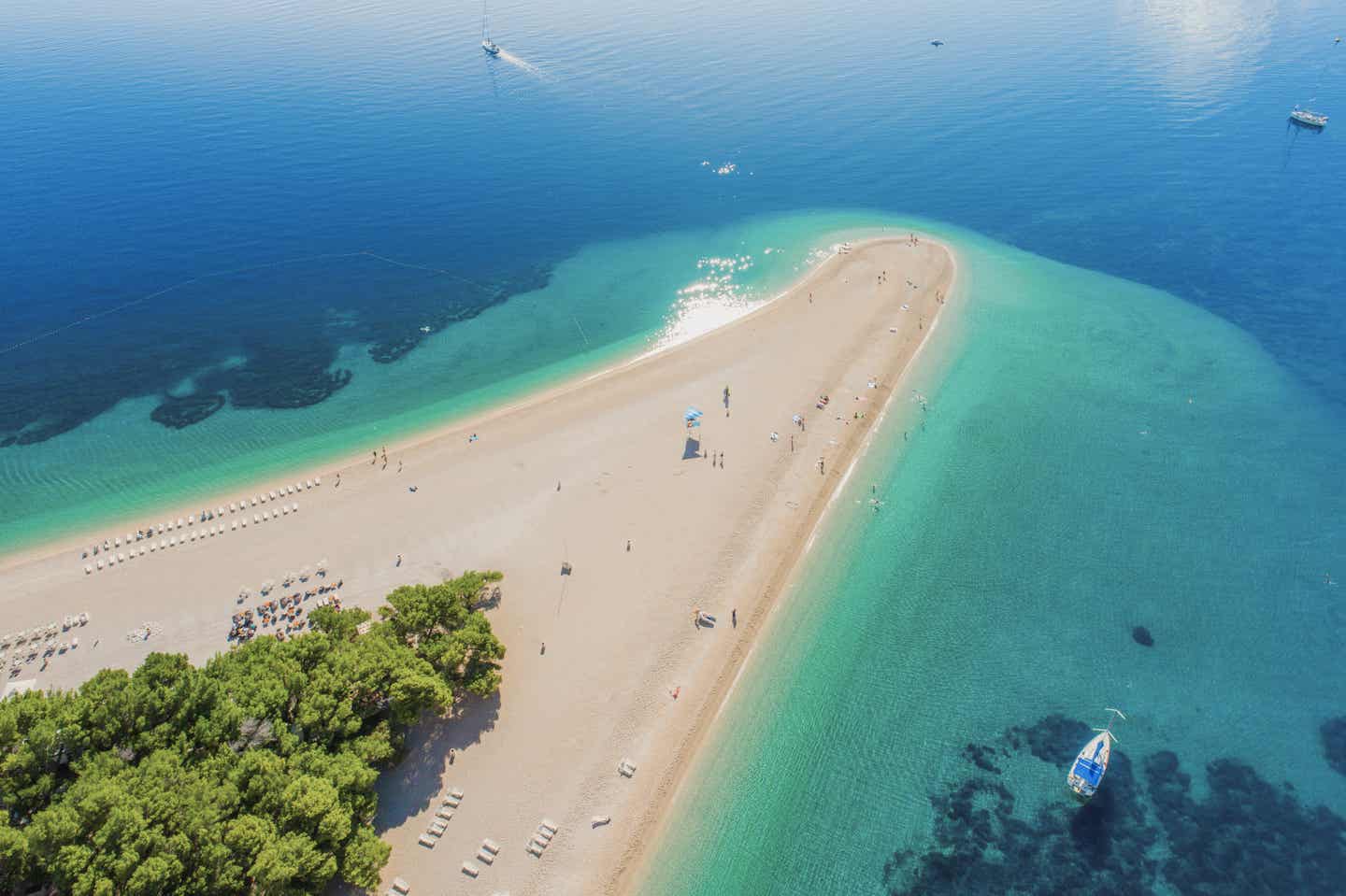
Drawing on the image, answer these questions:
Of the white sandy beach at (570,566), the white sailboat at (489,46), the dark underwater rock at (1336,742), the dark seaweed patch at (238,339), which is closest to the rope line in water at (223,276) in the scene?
the dark seaweed patch at (238,339)

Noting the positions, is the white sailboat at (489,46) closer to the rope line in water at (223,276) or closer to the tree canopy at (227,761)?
the rope line in water at (223,276)

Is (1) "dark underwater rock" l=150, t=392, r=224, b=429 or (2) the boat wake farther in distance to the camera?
(2) the boat wake

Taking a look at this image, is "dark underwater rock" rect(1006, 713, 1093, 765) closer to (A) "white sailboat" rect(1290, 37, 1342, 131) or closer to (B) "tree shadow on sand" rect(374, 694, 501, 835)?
(B) "tree shadow on sand" rect(374, 694, 501, 835)

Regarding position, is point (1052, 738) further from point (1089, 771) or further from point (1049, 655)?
point (1049, 655)

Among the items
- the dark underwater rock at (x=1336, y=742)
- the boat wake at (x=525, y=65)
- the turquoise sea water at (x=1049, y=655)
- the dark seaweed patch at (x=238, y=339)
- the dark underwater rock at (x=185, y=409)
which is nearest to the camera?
the turquoise sea water at (x=1049, y=655)

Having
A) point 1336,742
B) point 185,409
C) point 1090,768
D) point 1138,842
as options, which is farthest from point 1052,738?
point 185,409

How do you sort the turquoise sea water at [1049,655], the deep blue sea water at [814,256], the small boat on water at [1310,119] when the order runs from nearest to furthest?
the turquoise sea water at [1049,655], the deep blue sea water at [814,256], the small boat on water at [1310,119]

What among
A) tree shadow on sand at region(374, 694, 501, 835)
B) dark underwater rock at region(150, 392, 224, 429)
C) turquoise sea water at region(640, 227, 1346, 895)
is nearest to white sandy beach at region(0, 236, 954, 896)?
tree shadow on sand at region(374, 694, 501, 835)
